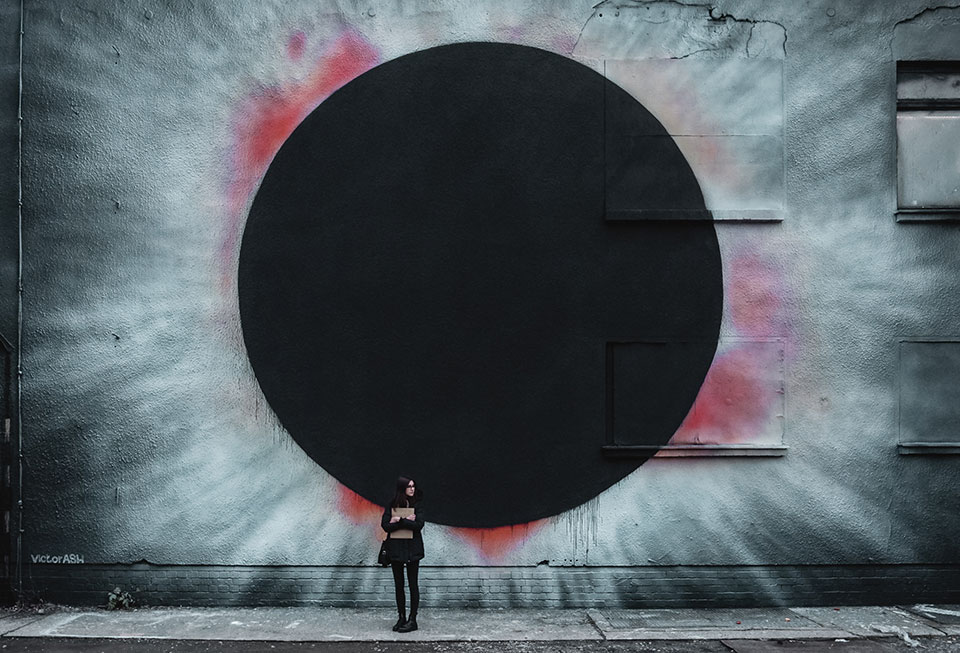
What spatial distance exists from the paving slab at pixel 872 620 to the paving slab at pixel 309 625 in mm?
2247

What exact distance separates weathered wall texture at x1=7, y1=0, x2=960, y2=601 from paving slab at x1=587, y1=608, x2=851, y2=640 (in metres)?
0.42

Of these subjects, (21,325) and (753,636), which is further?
(21,325)

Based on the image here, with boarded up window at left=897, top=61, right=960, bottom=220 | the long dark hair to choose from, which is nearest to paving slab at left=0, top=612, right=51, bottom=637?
the long dark hair

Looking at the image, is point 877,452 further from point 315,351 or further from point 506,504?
point 315,351

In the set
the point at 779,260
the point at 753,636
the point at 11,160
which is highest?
the point at 11,160

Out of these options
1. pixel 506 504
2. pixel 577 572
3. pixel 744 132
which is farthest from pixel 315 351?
pixel 744 132

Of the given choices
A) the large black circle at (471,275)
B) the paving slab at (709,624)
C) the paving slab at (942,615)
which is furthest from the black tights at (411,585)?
the paving slab at (942,615)

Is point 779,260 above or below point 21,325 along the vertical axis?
above

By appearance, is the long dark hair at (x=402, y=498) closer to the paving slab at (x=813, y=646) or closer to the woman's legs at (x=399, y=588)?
the woman's legs at (x=399, y=588)

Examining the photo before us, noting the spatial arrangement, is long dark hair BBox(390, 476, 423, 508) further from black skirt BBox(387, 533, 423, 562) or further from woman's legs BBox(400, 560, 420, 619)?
woman's legs BBox(400, 560, 420, 619)

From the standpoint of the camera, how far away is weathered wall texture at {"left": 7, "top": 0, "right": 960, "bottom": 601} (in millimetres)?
8703

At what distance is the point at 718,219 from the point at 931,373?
8.67ft

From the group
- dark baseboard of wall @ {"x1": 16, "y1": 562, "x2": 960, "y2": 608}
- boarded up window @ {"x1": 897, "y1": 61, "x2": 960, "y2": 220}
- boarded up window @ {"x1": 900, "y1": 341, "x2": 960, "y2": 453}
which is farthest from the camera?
boarded up window @ {"x1": 897, "y1": 61, "x2": 960, "y2": 220}

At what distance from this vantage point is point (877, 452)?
8.73m
